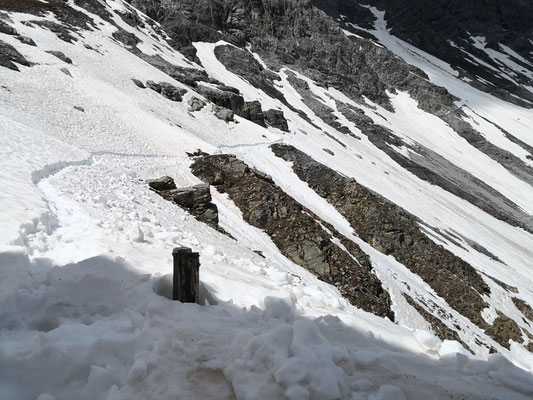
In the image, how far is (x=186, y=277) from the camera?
16.8 feet

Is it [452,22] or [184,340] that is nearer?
[184,340]

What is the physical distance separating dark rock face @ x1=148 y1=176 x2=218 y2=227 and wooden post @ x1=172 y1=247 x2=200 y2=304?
36.7ft

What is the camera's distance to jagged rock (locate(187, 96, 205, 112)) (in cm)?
4058

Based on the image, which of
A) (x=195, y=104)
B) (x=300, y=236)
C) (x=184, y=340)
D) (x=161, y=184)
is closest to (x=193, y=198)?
(x=161, y=184)

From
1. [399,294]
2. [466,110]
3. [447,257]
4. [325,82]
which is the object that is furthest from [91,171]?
[466,110]

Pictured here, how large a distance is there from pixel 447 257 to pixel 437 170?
40.5 metres

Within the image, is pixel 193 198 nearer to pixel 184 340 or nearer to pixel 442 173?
pixel 184 340

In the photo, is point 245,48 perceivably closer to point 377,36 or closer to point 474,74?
point 377,36

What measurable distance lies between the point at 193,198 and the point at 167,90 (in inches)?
1095

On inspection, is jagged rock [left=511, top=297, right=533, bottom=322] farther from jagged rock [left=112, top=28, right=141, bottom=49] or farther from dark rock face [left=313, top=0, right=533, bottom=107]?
dark rock face [left=313, top=0, right=533, bottom=107]

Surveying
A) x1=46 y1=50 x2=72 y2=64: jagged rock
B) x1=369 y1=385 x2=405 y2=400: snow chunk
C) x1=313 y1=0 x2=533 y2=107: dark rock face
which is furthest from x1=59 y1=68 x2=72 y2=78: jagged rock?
x1=313 y1=0 x2=533 y2=107: dark rock face

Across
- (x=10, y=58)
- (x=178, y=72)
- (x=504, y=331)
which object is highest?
(x=178, y=72)

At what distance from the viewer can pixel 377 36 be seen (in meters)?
138

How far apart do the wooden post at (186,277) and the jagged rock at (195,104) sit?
37.8 m
